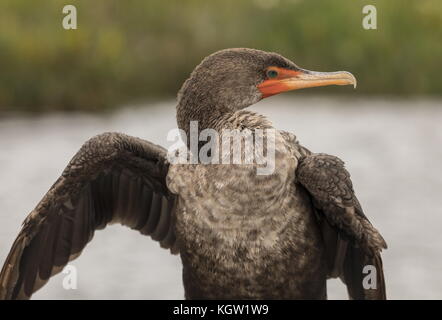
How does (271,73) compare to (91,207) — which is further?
(91,207)

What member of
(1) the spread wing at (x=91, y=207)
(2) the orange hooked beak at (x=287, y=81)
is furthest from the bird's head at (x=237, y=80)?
(1) the spread wing at (x=91, y=207)

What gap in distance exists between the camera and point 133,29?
13.0 metres

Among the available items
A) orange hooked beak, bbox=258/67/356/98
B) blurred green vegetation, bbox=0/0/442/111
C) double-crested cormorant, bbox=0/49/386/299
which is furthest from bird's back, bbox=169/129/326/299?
blurred green vegetation, bbox=0/0/442/111

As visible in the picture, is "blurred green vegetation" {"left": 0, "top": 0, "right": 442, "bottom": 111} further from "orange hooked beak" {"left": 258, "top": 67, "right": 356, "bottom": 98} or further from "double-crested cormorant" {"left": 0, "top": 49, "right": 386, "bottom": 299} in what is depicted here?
"orange hooked beak" {"left": 258, "top": 67, "right": 356, "bottom": 98}

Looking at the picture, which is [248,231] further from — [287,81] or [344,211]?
[287,81]

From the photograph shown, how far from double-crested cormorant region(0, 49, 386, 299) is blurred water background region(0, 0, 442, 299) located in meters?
4.69

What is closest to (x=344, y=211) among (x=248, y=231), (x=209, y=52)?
(x=248, y=231)

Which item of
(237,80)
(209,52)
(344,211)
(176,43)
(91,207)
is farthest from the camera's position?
(176,43)

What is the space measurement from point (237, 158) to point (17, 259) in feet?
4.73

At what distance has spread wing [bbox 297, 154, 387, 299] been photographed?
195 inches

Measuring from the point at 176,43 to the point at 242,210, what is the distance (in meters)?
7.91

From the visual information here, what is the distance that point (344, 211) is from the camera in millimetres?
4992
